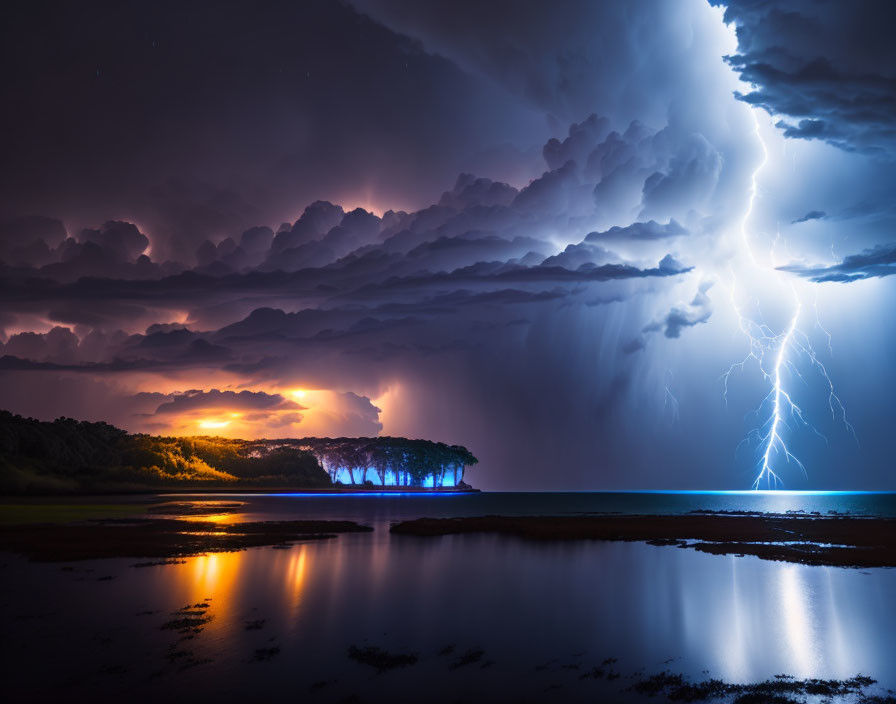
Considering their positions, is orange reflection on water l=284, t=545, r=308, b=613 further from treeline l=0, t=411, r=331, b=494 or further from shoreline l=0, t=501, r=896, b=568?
treeline l=0, t=411, r=331, b=494

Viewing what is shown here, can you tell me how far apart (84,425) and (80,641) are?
640 feet

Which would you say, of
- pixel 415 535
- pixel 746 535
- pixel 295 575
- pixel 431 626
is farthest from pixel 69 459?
pixel 431 626

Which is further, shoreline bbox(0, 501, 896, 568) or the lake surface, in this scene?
shoreline bbox(0, 501, 896, 568)

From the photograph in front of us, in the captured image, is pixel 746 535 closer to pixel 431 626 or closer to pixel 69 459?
pixel 431 626

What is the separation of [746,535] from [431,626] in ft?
144

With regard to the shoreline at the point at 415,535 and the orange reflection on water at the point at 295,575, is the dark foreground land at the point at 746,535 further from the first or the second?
the orange reflection on water at the point at 295,575

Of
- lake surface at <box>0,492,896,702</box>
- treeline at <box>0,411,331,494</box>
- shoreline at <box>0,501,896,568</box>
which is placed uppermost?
treeline at <box>0,411,331,494</box>

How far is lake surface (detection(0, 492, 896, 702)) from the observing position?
17250 millimetres

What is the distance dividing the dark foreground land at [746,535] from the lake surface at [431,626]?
6358mm

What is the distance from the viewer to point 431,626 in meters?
23.8

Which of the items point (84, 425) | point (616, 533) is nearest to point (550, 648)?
point (616, 533)

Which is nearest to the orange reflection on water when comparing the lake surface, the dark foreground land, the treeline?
the lake surface

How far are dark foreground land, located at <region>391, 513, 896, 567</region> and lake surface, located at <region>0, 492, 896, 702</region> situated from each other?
20.9 feet

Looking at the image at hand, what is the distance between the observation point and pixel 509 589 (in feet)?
102
